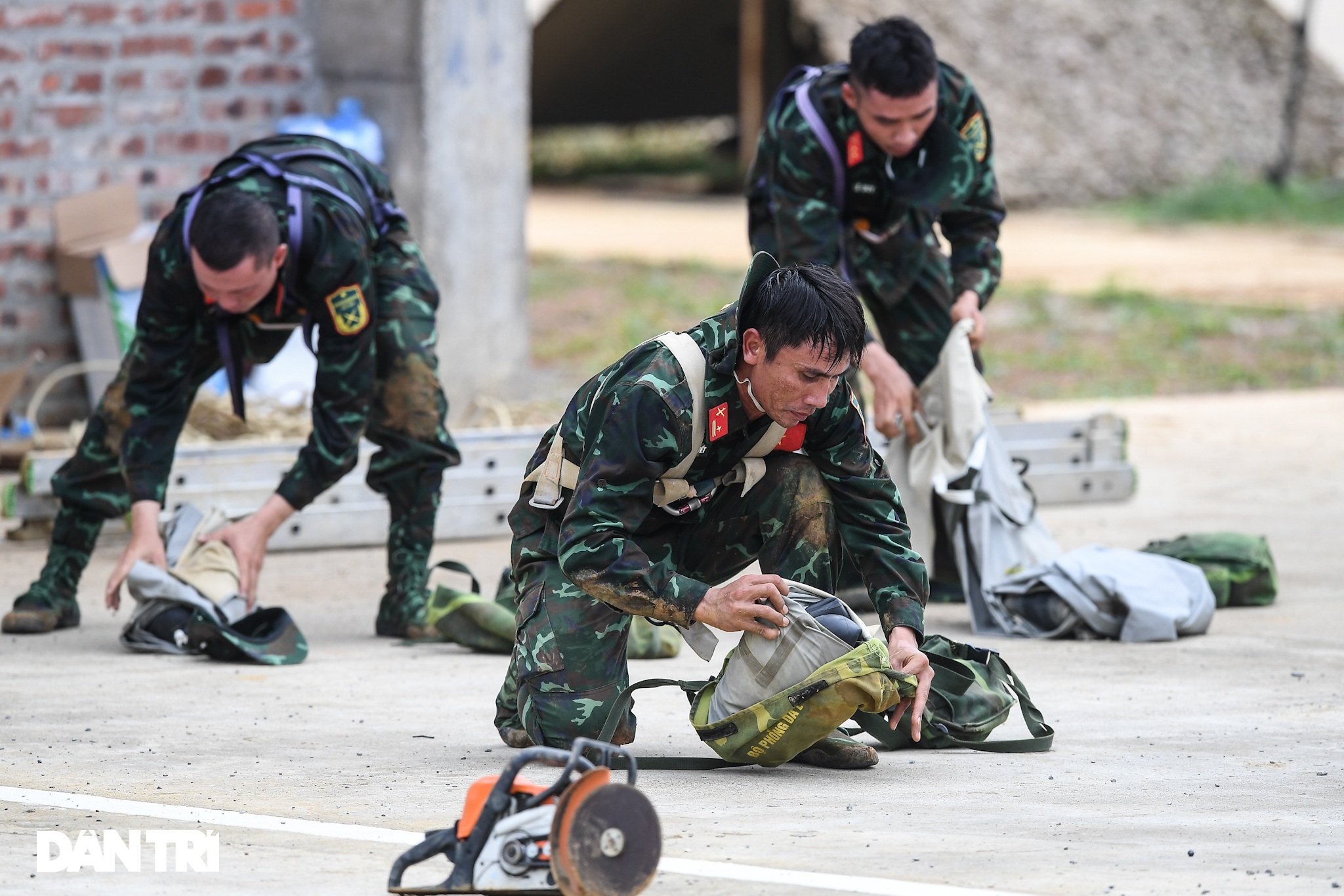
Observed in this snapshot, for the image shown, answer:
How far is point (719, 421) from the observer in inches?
151

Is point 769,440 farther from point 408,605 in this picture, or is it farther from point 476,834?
point 408,605

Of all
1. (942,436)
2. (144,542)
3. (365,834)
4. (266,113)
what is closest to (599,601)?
(365,834)

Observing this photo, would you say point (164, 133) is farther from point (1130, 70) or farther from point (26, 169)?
point (1130, 70)

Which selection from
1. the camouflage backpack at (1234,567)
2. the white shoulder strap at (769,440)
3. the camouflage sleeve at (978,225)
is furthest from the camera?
the camouflage sleeve at (978,225)

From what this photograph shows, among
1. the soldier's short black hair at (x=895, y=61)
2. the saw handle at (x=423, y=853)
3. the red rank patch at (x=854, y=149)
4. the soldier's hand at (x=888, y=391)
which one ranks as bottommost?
the saw handle at (x=423, y=853)

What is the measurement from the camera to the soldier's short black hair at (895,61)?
557 cm

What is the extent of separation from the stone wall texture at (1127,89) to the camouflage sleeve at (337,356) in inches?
560

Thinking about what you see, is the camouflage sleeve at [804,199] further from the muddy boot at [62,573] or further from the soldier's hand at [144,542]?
the muddy boot at [62,573]

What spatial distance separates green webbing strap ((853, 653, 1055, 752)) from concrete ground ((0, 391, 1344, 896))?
6 centimetres

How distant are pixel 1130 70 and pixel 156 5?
546 inches

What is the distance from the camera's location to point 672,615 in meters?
3.74

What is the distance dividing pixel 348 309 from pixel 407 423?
577 millimetres

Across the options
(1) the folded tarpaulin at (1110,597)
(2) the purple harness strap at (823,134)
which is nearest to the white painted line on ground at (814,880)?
(1) the folded tarpaulin at (1110,597)

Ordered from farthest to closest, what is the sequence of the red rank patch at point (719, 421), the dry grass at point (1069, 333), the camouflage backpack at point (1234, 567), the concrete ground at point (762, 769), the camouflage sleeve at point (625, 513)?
1. the dry grass at point (1069, 333)
2. the camouflage backpack at point (1234, 567)
3. the red rank patch at point (719, 421)
4. the camouflage sleeve at point (625, 513)
5. the concrete ground at point (762, 769)
